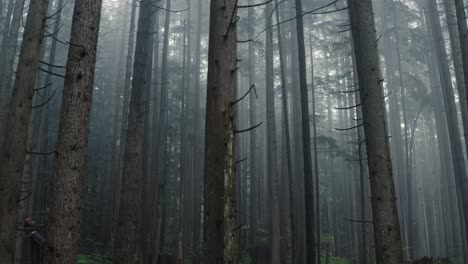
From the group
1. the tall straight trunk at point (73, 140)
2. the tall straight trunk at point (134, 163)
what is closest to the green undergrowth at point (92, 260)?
the tall straight trunk at point (134, 163)

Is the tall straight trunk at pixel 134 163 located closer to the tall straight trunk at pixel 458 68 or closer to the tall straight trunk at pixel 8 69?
the tall straight trunk at pixel 8 69

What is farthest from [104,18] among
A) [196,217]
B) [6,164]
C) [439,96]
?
[6,164]

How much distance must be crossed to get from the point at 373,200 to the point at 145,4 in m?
8.14

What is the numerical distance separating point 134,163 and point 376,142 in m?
5.66

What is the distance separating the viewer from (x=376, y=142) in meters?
6.51

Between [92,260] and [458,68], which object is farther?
[458,68]

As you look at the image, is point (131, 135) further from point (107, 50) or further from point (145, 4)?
point (107, 50)

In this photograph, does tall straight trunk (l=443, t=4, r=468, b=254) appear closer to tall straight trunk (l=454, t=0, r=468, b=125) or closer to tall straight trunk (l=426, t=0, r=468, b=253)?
tall straight trunk (l=426, t=0, r=468, b=253)

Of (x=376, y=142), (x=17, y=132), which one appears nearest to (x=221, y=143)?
(x=376, y=142)

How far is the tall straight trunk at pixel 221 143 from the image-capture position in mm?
4535

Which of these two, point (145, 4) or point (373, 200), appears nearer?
point (373, 200)

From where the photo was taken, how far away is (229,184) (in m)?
4.59

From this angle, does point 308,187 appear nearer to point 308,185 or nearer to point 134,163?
point 308,185

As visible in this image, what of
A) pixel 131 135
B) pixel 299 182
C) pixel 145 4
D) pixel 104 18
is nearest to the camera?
pixel 131 135
